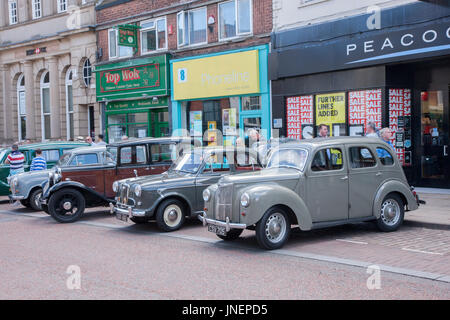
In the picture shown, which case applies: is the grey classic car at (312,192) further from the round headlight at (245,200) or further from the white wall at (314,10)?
the white wall at (314,10)

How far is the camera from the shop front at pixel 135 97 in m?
21.3

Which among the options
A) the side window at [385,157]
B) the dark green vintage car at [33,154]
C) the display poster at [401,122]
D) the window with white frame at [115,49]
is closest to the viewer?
the side window at [385,157]

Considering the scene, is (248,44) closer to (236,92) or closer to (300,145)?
(236,92)

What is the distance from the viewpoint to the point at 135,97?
22.4 metres

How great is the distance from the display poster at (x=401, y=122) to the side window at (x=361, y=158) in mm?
5414

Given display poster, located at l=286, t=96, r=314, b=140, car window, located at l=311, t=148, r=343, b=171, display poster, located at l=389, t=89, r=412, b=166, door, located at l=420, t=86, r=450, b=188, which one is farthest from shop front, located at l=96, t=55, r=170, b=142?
car window, located at l=311, t=148, r=343, b=171

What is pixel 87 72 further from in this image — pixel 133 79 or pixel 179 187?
pixel 179 187

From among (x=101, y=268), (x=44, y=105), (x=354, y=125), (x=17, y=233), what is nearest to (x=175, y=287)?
(x=101, y=268)

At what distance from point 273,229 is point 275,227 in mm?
45

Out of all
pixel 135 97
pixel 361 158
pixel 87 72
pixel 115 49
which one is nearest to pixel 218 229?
pixel 361 158

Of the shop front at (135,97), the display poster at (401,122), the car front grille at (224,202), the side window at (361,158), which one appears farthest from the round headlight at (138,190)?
the shop front at (135,97)

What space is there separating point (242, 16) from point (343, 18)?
4.41 m

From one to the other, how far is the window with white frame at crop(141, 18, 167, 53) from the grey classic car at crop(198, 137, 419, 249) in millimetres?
13213

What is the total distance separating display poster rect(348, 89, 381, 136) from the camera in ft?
47.3
